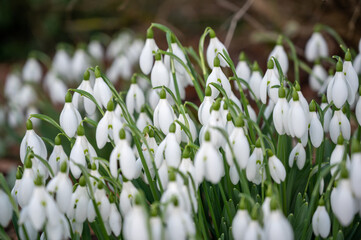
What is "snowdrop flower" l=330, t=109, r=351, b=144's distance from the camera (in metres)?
1.60

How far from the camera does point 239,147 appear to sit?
139 centimetres

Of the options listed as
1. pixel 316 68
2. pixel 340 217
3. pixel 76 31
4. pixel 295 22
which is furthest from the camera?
pixel 76 31

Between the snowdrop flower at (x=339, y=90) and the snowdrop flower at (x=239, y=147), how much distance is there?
1.23 ft

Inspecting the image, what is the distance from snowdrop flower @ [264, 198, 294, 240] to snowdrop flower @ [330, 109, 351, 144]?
1.78 feet

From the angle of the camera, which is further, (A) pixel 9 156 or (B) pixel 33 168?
(A) pixel 9 156

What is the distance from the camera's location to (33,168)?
1512 millimetres

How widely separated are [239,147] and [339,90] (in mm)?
430

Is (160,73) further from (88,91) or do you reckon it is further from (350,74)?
(350,74)

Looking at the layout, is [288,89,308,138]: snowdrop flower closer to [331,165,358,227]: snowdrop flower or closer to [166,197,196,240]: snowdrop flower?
[331,165,358,227]: snowdrop flower

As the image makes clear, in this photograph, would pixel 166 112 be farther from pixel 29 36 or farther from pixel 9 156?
pixel 29 36

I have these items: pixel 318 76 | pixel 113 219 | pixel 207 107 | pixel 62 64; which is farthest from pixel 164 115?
pixel 62 64

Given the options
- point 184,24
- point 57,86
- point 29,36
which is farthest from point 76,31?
point 57,86

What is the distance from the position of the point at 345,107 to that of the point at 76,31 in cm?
463

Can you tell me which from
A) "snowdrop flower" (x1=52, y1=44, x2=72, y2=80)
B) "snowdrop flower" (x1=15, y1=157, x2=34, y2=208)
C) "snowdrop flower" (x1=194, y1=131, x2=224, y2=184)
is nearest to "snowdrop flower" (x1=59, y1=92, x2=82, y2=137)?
"snowdrop flower" (x1=15, y1=157, x2=34, y2=208)
